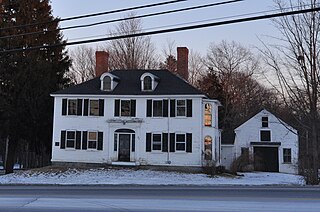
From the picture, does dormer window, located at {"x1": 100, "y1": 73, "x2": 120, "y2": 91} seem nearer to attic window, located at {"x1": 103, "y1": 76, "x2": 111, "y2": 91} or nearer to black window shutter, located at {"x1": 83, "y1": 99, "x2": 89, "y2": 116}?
attic window, located at {"x1": 103, "y1": 76, "x2": 111, "y2": 91}

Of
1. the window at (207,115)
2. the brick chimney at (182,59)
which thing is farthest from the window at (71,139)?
the brick chimney at (182,59)

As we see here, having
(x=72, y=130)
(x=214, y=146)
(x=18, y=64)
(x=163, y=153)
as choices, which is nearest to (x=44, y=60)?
(x=18, y=64)

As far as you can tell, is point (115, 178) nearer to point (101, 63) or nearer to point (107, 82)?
point (107, 82)

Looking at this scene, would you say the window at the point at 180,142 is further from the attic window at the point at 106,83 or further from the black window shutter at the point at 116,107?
the attic window at the point at 106,83

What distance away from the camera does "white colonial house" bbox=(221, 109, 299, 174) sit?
4203 cm

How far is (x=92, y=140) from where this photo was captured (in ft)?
107

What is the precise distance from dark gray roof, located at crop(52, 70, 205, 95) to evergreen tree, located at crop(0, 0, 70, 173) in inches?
131

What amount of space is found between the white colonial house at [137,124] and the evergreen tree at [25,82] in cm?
340

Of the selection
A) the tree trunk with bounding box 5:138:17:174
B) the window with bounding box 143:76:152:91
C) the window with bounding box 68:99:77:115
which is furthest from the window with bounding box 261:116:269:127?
the tree trunk with bounding box 5:138:17:174

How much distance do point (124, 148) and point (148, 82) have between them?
5536 millimetres

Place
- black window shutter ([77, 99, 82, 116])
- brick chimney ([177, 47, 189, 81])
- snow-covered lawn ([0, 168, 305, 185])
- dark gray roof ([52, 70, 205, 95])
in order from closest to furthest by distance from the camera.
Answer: snow-covered lawn ([0, 168, 305, 185]) < dark gray roof ([52, 70, 205, 95]) < black window shutter ([77, 99, 82, 116]) < brick chimney ([177, 47, 189, 81])

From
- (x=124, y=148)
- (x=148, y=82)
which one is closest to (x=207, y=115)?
(x=148, y=82)

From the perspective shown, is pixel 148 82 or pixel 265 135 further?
pixel 265 135

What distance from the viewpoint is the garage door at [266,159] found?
1652 inches
